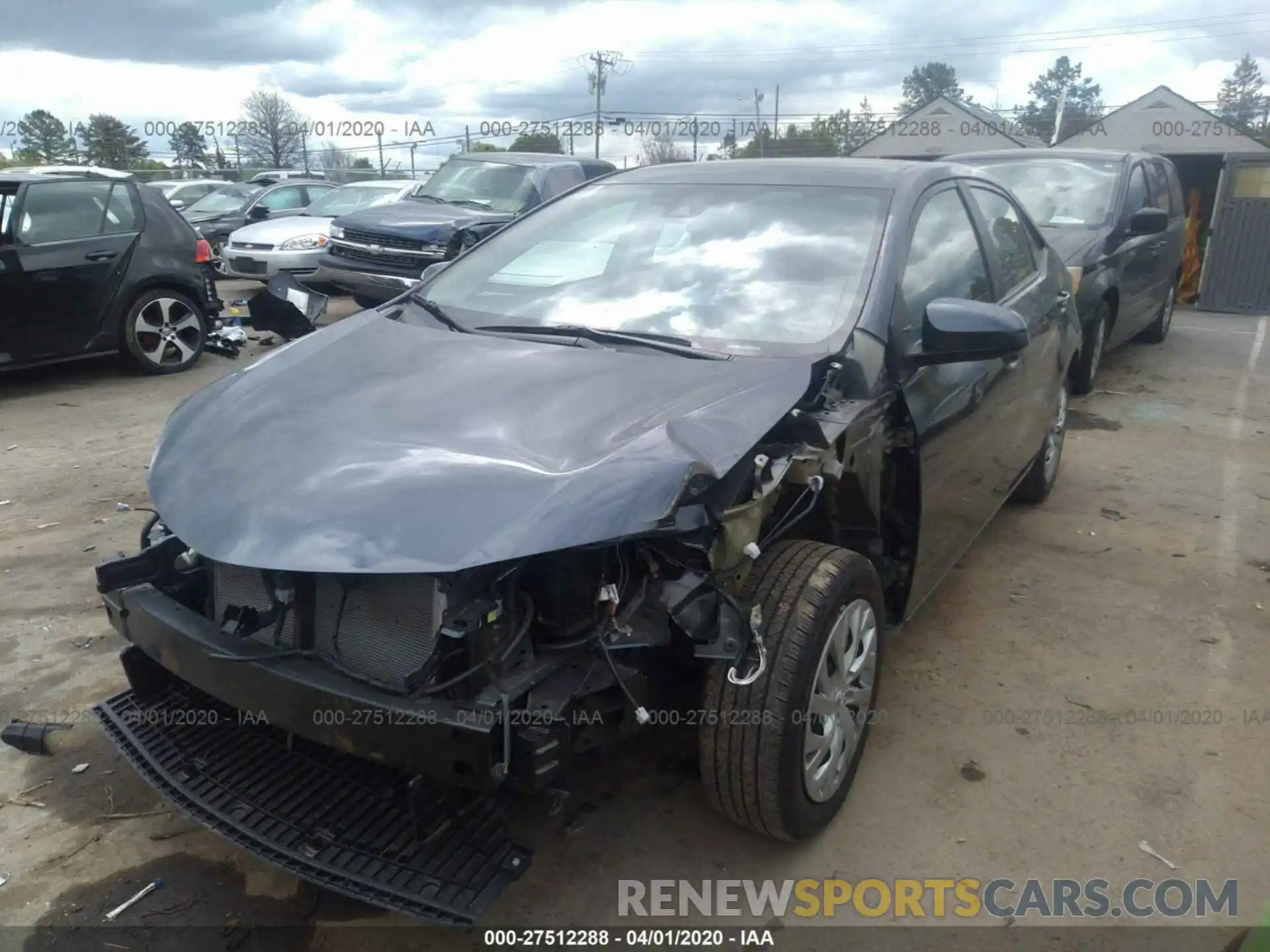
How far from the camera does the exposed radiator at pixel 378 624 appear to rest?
2.11m

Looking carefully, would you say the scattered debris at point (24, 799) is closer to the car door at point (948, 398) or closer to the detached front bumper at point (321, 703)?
the detached front bumper at point (321, 703)

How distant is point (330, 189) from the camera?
15328 mm

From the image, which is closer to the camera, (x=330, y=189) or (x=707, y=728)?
(x=707, y=728)

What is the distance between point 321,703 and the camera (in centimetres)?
206

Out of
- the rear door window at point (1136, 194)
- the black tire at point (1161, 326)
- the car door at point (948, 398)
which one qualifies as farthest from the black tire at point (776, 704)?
the black tire at point (1161, 326)

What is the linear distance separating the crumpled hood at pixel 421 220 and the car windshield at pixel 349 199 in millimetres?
3139

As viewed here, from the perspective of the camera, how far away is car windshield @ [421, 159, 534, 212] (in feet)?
33.5

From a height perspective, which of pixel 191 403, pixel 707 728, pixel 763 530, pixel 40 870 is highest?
pixel 191 403

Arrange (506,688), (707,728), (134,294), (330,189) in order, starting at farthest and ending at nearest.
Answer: (330,189), (134,294), (707,728), (506,688)

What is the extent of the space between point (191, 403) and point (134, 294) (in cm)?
565

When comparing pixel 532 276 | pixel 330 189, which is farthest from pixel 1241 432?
pixel 330 189

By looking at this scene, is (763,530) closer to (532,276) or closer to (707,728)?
(707,728)

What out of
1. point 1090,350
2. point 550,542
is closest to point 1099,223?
point 1090,350

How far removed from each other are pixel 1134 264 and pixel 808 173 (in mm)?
5215
